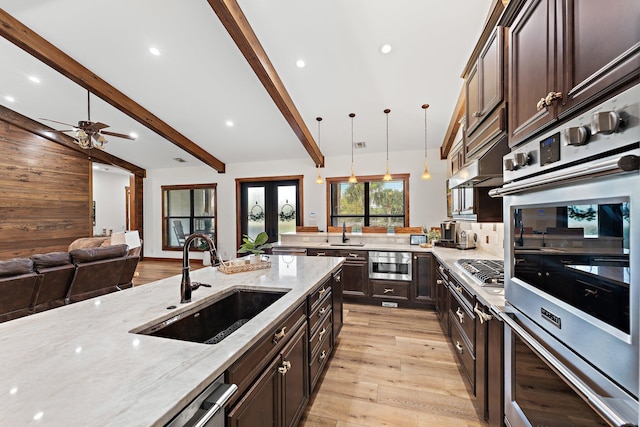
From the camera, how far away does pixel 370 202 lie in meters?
6.01

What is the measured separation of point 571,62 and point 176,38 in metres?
3.96

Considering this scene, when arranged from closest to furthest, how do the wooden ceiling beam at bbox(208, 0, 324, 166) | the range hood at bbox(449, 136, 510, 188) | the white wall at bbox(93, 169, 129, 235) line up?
the range hood at bbox(449, 136, 510, 188) → the wooden ceiling beam at bbox(208, 0, 324, 166) → the white wall at bbox(93, 169, 129, 235)

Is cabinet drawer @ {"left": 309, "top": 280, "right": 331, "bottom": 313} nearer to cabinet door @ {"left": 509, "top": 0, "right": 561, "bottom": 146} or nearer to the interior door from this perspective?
cabinet door @ {"left": 509, "top": 0, "right": 561, "bottom": 146}

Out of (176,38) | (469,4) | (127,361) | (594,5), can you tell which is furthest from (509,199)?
(176,38)

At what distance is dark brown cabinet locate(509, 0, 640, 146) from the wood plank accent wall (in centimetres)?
852

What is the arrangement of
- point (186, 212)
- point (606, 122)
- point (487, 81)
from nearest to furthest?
point (606, 122) → point (487, 81) → point (186, 212)

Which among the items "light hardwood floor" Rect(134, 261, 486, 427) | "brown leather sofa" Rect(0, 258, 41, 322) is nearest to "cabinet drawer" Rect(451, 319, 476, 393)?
"light hardwood floor" Rect(134, 261, 486, 427)

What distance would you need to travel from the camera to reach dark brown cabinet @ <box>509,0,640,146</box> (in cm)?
66

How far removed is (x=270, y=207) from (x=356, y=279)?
3.52 meters

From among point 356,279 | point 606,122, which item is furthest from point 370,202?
point 606,122

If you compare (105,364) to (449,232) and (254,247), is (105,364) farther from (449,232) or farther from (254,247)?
Answer: (449,232)

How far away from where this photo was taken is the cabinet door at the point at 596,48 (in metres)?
0.64

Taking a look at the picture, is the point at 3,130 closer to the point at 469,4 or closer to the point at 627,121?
the point at 469,4

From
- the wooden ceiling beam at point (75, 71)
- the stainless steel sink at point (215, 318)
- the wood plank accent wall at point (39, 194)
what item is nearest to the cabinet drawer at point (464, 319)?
the stainless steel sink at point (215, 318)
